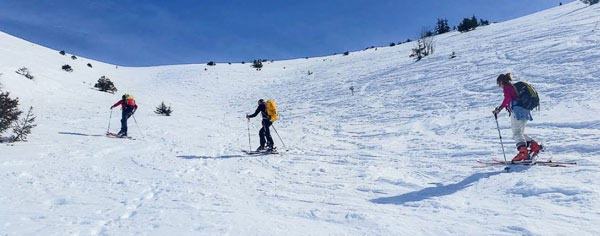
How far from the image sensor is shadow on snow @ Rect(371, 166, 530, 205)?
221 inches

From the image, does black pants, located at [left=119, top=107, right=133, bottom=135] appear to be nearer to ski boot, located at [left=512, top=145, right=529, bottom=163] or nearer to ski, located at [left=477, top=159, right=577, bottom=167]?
ski, located at [left=477, top=159, right=577, bottom=167]

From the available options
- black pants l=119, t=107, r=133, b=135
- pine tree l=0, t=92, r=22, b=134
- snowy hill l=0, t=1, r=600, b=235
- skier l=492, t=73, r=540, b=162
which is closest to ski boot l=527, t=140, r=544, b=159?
skier l=492, t=73, r=540, b=162

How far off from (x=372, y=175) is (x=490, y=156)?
255 centimetres

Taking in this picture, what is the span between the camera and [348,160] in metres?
8.86

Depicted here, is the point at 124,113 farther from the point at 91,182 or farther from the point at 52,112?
the point at 91,182

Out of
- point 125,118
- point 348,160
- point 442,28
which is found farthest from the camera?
point 442,28

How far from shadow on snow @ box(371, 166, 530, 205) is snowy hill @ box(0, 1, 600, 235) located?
43 millimetres

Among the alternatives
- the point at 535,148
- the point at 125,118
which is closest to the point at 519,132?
the point at 535,148

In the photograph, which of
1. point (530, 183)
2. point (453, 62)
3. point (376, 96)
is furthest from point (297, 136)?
point (453, 62)

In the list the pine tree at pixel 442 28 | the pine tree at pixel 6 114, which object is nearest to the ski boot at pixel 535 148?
the pine tree at pixel 6 114

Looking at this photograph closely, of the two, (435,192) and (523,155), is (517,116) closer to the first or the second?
(523,155)

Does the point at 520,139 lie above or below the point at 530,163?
above

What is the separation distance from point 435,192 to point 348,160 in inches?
123

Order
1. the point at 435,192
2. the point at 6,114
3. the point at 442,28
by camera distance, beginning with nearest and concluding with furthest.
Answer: the point at 435,192
the point at 6,114
the point at 442,28
